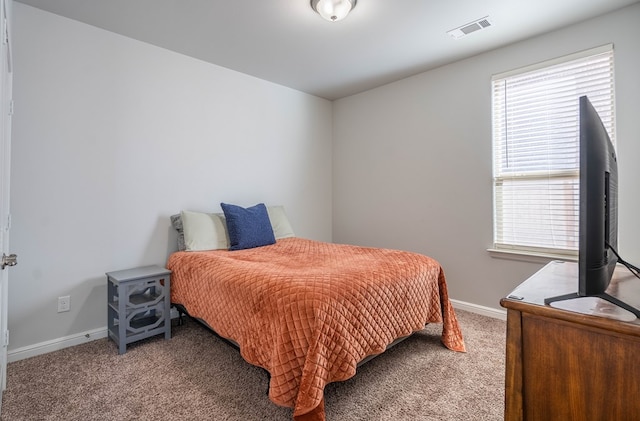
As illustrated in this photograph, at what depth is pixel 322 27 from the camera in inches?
98.0

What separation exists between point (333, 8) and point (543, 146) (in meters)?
2.04

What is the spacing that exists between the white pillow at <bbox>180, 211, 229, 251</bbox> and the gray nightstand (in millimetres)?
327

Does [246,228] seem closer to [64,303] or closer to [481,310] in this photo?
[64,303]

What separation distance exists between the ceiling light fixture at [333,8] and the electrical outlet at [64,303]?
9.22ft

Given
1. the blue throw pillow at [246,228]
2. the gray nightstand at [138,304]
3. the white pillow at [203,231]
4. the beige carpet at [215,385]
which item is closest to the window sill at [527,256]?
the beige carpet at [215,385]

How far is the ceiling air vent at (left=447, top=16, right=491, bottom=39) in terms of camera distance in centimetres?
238

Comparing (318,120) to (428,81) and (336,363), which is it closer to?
(428,81)

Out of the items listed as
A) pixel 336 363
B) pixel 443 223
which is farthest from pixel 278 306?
pixel 443 223

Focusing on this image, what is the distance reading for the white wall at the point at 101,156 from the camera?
2203 mm

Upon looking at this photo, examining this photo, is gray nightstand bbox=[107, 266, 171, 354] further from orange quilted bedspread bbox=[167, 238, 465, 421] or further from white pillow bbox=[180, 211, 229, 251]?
white pillow bbox=[180, 211, 229, 251]

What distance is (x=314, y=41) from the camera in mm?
2709

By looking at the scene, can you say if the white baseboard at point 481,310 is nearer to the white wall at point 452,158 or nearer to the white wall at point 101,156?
the white wall at point 452,158

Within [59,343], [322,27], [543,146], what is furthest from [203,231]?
[543,146]

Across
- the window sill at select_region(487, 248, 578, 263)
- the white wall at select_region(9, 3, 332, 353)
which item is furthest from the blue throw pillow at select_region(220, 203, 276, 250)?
the window sill at select_region(487, 248, 578, 263)
